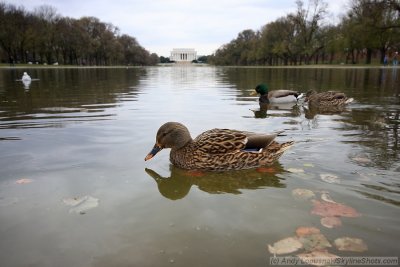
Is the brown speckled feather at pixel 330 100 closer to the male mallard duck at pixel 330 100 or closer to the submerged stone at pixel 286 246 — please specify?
the male mallard duck at pixel 330 100

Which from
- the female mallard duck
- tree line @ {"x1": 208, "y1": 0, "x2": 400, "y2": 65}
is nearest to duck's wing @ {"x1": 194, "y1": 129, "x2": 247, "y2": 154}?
the female mallard duck

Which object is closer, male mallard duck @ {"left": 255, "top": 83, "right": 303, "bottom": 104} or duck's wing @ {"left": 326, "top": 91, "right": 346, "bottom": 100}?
duck's wing @ {"left": 326, "top": 91, "right": 346, "bottom": 100}

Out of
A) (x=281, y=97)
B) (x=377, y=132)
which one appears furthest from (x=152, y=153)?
(x=281, y=97)

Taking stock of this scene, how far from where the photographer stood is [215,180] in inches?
179

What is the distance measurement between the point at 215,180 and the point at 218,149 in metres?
0.47

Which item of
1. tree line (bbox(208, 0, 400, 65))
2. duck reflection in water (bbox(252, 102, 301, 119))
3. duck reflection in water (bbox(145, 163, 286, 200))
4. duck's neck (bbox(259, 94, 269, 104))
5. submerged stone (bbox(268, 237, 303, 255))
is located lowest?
submerged stone (bbox(268, 237, 303, 255))

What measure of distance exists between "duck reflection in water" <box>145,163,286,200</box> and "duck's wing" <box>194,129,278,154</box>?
34cm

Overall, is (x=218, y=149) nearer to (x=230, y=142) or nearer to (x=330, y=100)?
(x=230, y=142)

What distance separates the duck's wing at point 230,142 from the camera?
4.76 metres

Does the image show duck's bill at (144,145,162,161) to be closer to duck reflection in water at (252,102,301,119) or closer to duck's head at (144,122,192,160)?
duck's head at (144,122,192,160)

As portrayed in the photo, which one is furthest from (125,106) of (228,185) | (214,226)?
(214,226)

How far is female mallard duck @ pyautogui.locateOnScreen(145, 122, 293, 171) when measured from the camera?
15.6 feet

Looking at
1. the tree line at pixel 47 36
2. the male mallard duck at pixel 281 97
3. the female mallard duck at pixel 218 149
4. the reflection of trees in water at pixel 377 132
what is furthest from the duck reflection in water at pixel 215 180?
the tree line at pixel 47 36

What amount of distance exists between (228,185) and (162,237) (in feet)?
4.93
